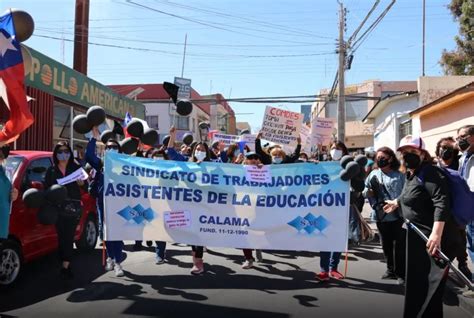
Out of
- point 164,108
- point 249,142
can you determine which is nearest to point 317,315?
point 249,142

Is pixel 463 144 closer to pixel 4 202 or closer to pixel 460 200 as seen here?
pixel 460 200

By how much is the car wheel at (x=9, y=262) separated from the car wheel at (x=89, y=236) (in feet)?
6.22

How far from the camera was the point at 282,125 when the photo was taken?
435 inches

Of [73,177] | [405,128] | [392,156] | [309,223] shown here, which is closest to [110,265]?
[73,177]

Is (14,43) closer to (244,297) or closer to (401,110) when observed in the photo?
(244,297)

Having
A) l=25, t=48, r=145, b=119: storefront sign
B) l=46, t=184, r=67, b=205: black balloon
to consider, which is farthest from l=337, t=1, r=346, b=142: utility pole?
l=46, t=184, r=67, b=205: black balloon

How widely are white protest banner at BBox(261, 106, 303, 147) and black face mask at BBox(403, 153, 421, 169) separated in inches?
265

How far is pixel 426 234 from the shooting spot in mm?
4074

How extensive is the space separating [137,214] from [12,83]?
2.33m

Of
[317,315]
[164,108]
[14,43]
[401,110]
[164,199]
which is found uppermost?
[164,108]

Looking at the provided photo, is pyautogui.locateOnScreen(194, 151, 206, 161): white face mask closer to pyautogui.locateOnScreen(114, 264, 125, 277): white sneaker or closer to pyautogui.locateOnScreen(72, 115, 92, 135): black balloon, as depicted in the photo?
pyautogui.locateOnScreen(72, 115, 92, 135): black balloon

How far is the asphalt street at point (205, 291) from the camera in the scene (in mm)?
4965

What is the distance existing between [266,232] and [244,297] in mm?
973

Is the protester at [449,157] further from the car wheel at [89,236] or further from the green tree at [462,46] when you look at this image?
the green tree at [462,46]
